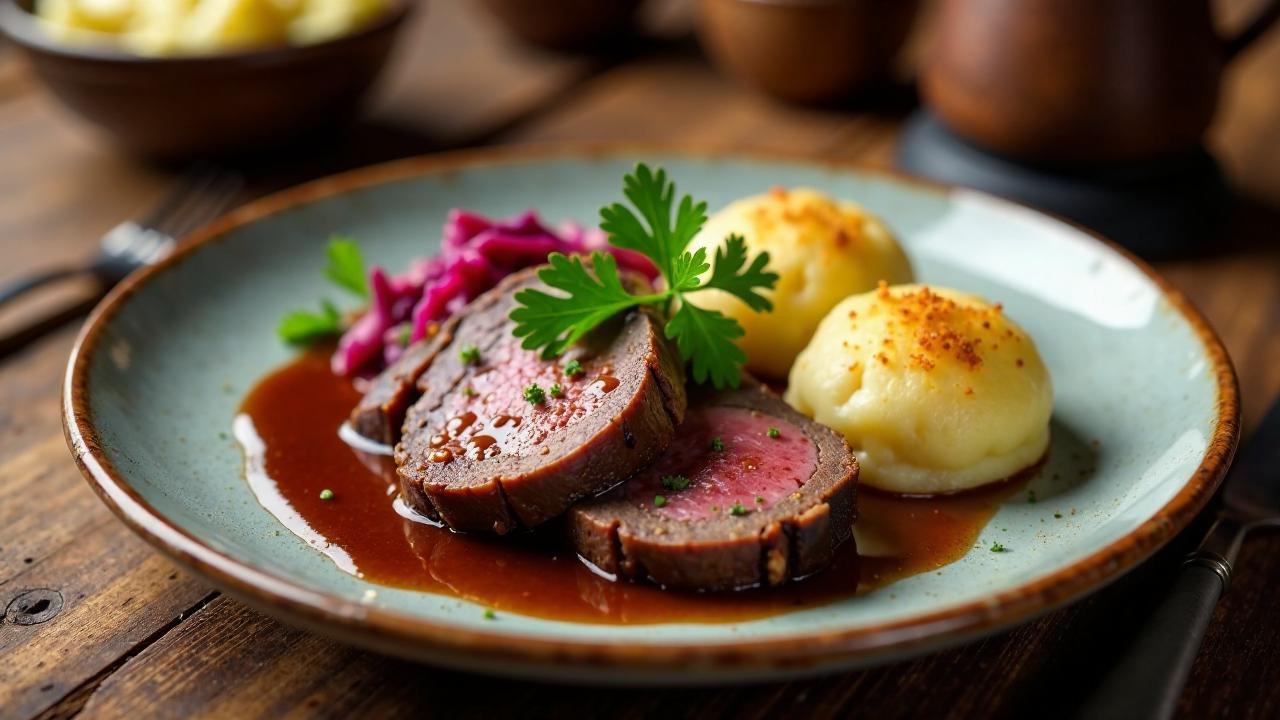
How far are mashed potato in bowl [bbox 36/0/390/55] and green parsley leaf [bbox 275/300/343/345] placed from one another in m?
1.13

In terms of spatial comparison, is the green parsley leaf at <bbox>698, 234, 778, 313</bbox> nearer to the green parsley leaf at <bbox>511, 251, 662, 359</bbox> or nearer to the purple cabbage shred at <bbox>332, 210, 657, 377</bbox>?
the green parsley leaf at <bbox>511, 251, 662, 359</bbox>

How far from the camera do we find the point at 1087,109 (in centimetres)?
318

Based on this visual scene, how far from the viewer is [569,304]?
2262 millimetres

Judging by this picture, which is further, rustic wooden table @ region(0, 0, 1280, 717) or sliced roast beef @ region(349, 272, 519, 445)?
sliced roast beef @ region(349, 272, 519, 445)

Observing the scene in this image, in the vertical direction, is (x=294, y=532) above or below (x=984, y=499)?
above

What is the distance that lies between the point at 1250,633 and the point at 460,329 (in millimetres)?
1628

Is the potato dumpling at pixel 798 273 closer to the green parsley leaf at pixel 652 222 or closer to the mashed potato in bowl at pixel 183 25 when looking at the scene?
the green parsley leaf at pixel 652 222

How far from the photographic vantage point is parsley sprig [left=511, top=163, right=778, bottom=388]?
2.25 meters

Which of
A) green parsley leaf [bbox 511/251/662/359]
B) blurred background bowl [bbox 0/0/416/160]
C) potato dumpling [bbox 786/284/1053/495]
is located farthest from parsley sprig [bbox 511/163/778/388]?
blurred background bowl [bbox 0/0/416/160]

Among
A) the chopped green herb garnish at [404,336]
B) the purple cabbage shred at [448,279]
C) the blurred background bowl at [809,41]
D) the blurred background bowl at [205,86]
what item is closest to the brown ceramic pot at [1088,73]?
the blurred background bowl at [809,41]

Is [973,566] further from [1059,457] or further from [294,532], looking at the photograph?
[294,532]

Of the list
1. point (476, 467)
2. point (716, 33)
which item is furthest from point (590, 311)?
point (716, 33)

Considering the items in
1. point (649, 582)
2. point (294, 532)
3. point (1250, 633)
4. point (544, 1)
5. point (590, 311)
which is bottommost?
point (1250, 633)

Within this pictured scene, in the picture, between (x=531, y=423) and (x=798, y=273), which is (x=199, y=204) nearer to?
(x=531, y=423)
